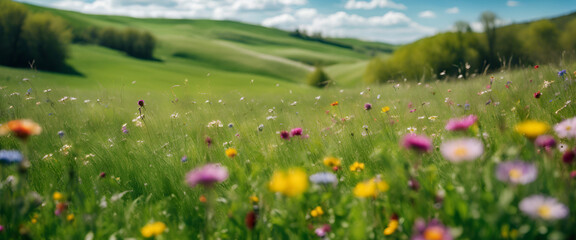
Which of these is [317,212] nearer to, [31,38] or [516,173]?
[516,173]

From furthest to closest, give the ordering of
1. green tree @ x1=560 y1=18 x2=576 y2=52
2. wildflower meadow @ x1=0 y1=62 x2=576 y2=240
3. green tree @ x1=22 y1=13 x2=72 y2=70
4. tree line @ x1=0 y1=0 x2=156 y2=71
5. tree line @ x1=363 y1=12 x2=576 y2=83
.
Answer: green tree @ x1=22 y1=13 x2=72 y2=70
tree line @ x1=0 y1=0 x2=156 y2=71
tree line @ x1=363 y1=12 x2=576 y2=83
green tree @ x1=560 y1=18 x2=576 y2=52
wildflower meadow @ x1=0 y1=62 x2=576 y2=240

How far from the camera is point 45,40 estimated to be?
37.8 m

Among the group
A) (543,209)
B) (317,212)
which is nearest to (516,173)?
(543,209)

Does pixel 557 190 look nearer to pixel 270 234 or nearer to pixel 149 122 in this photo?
pixel 270 234

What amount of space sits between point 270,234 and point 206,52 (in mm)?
69475

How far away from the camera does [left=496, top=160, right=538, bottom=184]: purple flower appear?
3.64ft

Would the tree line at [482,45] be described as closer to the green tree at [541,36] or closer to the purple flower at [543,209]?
the green tree at [541,36]

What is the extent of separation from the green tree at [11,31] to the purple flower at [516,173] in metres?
44.8

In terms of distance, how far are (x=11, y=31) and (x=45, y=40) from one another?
3.01 m

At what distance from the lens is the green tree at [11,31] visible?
34.8 meters

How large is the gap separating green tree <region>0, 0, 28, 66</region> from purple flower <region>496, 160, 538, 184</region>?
44840mm

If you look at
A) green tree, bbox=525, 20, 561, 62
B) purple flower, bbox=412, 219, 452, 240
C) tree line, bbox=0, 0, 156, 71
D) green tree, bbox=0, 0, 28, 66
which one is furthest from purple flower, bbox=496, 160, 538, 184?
green tree, bbox=0, 0, 28, 66

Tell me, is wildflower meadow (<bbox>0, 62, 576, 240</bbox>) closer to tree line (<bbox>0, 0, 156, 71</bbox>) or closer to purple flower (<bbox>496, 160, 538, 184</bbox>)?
purple flower (<bbox>496, 160, 538, 184</bbox>)

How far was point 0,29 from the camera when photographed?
34688 mm
